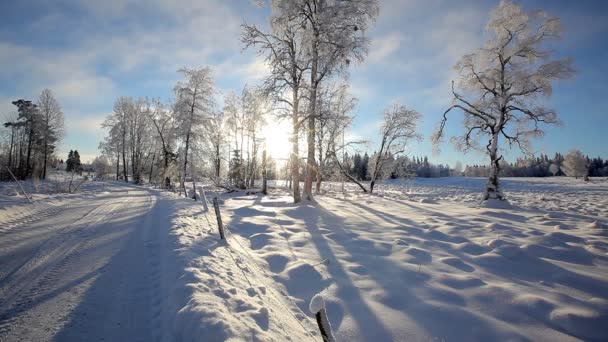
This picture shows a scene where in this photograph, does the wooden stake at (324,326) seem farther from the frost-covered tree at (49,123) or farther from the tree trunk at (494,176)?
the frost-covered tree at (49,123)

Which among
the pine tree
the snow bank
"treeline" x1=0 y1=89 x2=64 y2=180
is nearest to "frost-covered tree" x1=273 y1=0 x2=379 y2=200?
the snow bank

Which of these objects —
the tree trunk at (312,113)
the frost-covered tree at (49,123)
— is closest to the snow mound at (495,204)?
the tree trunk at (312,113)

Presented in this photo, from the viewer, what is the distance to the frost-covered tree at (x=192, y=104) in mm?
23469

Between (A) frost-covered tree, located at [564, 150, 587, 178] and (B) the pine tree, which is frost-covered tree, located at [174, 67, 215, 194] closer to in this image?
(B) the pine tree

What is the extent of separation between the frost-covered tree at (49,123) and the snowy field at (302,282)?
32678 mm

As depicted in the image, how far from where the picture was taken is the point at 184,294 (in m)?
3.20

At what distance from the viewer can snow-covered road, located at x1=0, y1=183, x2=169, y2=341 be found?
256 centimetres

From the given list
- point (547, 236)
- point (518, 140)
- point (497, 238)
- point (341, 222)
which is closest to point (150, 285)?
point (341, 222)

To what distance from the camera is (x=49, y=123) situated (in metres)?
30.4

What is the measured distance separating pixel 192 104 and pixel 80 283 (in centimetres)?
2295

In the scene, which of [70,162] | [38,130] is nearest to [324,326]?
[38,130]

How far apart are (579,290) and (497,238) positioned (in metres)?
1.97

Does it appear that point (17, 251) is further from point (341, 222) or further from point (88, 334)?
point (341, 222)

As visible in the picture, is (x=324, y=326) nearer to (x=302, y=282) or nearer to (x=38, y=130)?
(x=302, y=282)
